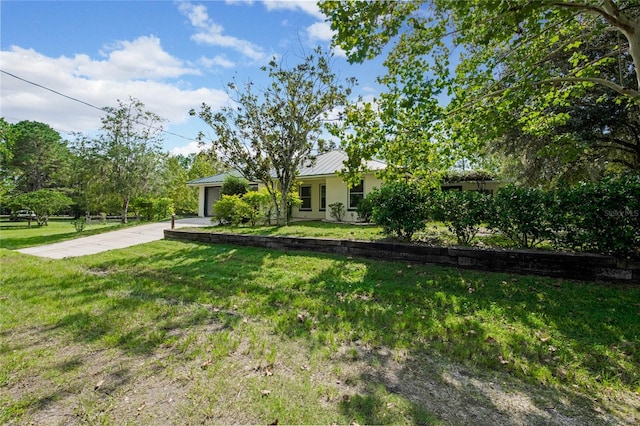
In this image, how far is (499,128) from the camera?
216 inches

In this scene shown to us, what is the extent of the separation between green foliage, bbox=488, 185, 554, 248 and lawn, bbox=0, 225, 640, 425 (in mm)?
984

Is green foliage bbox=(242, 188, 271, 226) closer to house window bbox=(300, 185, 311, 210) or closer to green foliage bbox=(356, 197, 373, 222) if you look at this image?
house window bbox=(300, 185, 311, 210)

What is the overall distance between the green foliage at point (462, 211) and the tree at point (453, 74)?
35.3 inches

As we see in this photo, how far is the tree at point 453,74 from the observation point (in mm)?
4840

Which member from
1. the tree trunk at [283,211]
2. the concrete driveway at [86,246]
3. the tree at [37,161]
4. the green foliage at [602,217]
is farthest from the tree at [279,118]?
the tree at [37,161]

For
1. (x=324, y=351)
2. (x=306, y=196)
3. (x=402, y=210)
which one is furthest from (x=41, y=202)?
(x=324, y=351)

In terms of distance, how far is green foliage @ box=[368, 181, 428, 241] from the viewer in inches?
277

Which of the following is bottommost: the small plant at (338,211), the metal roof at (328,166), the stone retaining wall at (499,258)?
the stone retaining wall at (499,258)

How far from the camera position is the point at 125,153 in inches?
761

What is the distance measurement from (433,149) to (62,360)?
21.8ft

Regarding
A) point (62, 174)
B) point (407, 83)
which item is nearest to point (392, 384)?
point (407, 83)

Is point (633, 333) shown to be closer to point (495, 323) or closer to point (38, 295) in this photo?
point (495, 323)

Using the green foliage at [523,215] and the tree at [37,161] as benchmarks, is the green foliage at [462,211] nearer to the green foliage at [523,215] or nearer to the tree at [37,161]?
the green foliage at [523,215]

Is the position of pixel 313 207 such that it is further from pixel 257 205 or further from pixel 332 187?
pixel 257 205
